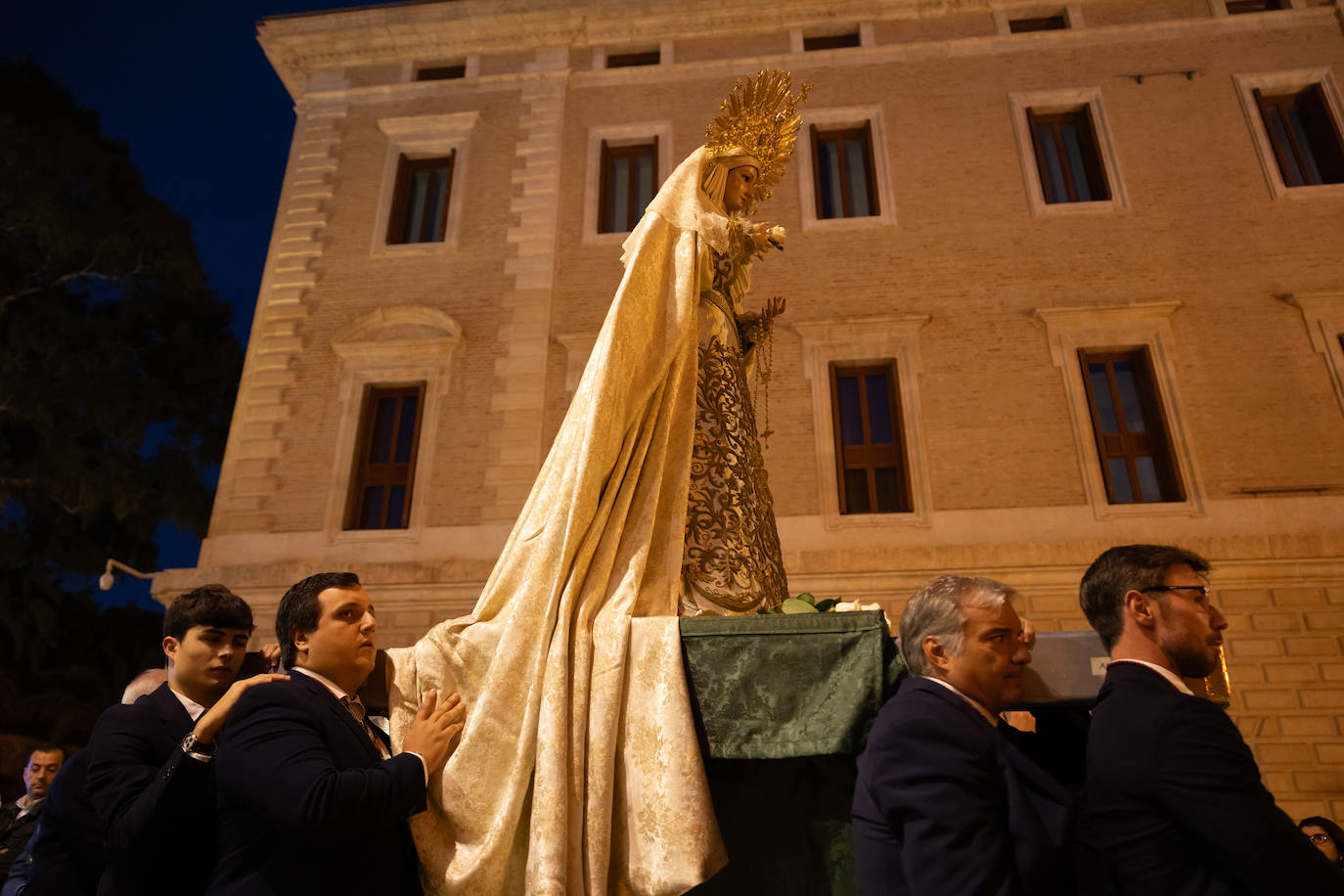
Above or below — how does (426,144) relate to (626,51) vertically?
below

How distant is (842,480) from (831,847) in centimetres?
807

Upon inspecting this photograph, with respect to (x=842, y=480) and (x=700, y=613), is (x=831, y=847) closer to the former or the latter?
(x=700, y=613)

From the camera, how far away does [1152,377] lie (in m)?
10.2

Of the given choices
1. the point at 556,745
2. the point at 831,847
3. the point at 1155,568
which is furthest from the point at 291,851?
the point at 1155,568

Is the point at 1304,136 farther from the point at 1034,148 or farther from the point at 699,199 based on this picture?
the point at 699,199

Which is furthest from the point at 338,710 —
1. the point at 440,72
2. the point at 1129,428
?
the point at 440,72

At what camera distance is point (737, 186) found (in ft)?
11.8

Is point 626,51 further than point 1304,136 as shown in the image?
Yes

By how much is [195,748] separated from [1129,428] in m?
10.4

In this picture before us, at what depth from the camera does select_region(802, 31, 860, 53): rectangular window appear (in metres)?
12.9

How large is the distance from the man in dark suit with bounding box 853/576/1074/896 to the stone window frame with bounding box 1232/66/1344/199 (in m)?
11.7

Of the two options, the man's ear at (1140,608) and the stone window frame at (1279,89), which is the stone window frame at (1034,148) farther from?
the man's ear at (1140,608)

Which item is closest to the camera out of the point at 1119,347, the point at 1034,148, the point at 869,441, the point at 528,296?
the point at 869,441

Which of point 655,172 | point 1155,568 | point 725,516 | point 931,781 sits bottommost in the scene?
point 931,781
